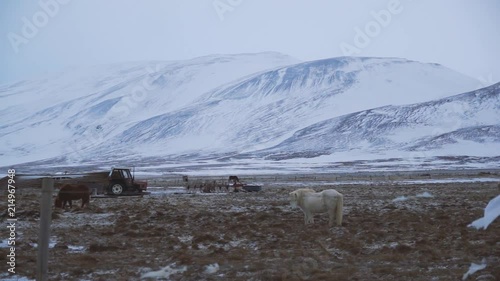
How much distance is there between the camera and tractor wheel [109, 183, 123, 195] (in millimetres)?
29217

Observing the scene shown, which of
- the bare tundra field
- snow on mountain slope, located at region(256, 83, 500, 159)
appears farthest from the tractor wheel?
snow on mountain slope, located at region(256, 83, 500, 159)

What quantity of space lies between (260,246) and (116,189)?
61.9 feet

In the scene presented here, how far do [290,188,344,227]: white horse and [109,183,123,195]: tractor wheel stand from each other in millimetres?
15205

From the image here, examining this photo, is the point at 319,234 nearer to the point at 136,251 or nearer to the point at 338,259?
the point at 338,259

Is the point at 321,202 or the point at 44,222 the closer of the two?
the point at 44,222

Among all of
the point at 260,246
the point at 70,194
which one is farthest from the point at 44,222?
the point at 70,194

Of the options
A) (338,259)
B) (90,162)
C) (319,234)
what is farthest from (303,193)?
(90,162)

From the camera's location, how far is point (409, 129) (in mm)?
167500

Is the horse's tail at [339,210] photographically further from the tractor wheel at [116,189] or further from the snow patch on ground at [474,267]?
the tractor wheel at [116,189]

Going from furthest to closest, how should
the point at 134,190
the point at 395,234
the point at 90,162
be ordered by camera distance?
the point at 90,162 < the point at 134,190 < the point at 395,234

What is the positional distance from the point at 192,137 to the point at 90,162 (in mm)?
39613

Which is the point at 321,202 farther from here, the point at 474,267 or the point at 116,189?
the point at 116,189

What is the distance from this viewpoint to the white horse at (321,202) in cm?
1545

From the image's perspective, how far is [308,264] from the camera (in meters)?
9.80
